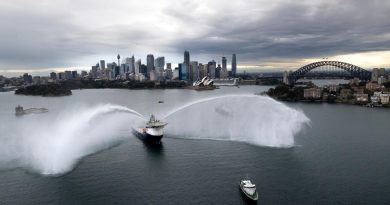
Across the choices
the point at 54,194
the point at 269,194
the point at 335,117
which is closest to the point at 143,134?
the point at 54,194

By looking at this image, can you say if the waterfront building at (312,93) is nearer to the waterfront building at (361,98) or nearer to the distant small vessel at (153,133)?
the waterfront building at (361,98)

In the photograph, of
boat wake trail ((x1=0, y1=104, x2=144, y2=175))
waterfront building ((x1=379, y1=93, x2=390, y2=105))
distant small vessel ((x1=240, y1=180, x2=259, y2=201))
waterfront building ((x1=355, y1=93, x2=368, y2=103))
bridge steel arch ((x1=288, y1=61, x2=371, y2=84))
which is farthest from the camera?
bridge steel arch ((x1=288, y1=61, x2=371, y2=84))

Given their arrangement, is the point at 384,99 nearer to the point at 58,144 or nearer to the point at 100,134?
the point at 100,134

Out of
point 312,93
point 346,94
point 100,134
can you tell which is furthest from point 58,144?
point 346,94

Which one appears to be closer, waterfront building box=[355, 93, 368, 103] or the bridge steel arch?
waterfront building box=[355, 93, 368, 103]

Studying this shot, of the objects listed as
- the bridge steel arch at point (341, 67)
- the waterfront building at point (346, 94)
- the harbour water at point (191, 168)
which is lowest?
the harbour water at point (191, 168)

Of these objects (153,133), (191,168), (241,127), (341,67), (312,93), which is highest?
(341,67)

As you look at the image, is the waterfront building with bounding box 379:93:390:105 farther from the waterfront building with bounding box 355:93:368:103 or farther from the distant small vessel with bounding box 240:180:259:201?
the distant small vessel with bounding box 240:180:259:201

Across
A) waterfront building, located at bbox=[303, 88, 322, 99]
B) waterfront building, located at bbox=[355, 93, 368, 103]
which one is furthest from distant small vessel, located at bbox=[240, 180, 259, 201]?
waterfront building, located at bbox=[303, 88, 322, 99]

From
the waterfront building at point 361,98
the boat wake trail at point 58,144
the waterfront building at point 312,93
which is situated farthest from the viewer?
the waterfront building at point 312,93

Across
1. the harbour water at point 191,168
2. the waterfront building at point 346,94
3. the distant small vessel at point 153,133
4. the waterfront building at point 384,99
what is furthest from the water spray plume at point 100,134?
the waterfront building at point 346,94

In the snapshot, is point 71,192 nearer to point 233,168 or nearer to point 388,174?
point 233,168

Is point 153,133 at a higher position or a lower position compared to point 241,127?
higher
